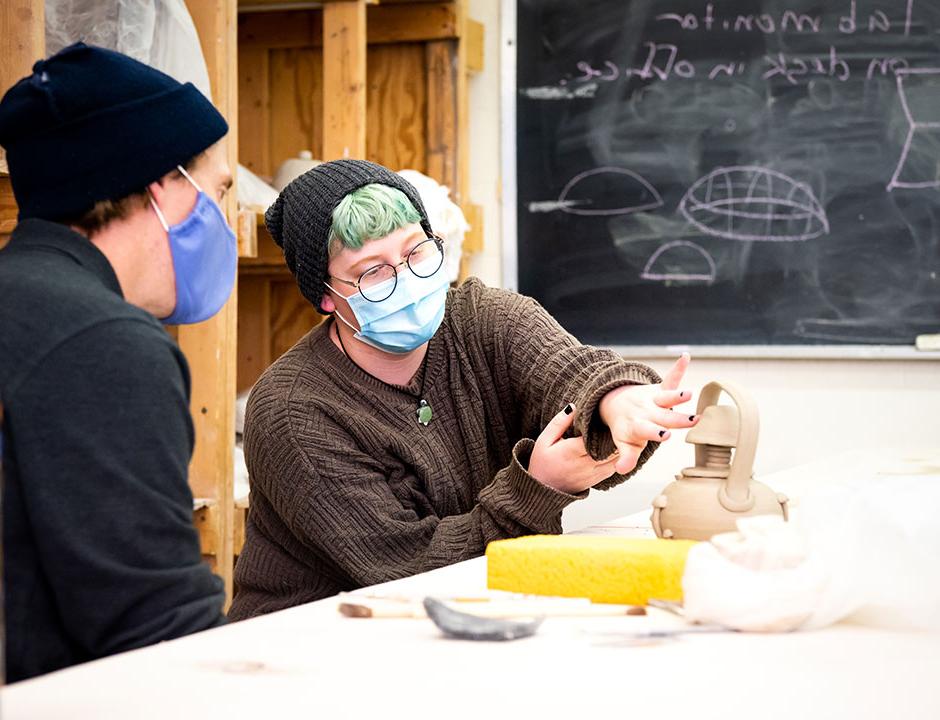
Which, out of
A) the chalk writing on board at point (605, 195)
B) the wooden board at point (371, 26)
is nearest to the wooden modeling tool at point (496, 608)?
the chalk writing on board at point (605, 195)

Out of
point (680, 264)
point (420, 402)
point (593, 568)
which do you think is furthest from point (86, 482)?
point (680, 264)

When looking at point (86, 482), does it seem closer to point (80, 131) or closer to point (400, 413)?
point (80, 131)

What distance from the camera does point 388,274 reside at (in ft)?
5.74

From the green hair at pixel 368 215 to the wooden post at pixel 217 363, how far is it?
31.3 inches

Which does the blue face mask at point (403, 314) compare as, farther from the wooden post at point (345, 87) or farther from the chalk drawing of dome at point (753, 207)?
the chalk drawing of dome at point (753, 207)

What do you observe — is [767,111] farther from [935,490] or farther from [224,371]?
[935,490]

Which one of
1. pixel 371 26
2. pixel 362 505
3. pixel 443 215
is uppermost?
pixel 371 26

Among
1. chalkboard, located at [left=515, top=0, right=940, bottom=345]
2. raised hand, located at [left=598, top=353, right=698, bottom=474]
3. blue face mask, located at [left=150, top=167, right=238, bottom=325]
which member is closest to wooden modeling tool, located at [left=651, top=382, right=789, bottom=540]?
raised hand, located at [left=598, top=353, right=698, bottom=474]

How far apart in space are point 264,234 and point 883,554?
2231mm

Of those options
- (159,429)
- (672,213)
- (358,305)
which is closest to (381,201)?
(358,305)

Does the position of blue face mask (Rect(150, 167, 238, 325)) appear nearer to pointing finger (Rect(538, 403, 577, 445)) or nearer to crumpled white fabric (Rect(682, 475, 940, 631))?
pointing finger (Rect(538, 403, 577, 445))

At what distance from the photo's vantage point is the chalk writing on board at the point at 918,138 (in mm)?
3316

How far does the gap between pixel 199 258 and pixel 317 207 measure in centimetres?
42

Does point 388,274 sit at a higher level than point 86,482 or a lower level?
higher
